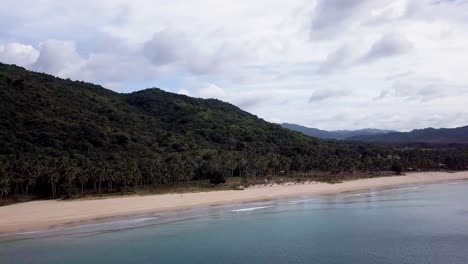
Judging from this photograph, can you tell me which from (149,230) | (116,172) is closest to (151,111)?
(116,172)

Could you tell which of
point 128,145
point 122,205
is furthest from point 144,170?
point 128,145

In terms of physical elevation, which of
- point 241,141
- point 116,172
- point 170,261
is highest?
point 241,141

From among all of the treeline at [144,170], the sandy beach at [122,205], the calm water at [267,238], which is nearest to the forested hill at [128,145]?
the treeline at [144,170]

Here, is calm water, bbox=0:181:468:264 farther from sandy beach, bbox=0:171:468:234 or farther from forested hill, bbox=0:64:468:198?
forested hill, bbox=0:64:468:198

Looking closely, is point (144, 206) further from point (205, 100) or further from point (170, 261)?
point (205, 100)

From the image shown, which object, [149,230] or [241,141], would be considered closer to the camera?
[149,230]

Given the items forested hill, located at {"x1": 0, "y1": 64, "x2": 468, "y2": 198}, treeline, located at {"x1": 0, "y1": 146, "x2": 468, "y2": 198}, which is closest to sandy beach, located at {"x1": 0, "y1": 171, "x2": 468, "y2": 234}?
treeline, located at {"x1": 0, "y1": 146, "x2": 468, "y2": 198}
